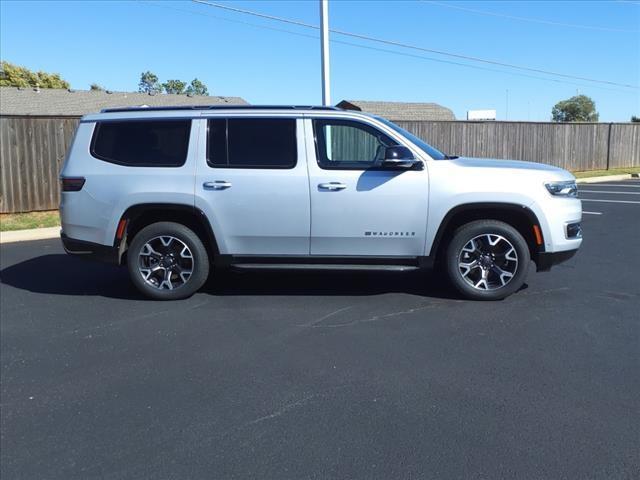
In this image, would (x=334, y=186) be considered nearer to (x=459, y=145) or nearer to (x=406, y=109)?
(x=459, y=145)

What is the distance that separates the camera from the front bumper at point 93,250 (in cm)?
627

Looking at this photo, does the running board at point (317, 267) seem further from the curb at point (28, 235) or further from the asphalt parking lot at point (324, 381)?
the curb at point (28, 235)

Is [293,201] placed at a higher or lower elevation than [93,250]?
higher

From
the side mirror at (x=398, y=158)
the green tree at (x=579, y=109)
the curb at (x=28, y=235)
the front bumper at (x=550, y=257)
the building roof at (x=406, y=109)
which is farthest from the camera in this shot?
the green tree at (x=579, y=109)

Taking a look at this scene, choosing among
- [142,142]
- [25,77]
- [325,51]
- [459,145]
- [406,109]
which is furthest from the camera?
[25,77]

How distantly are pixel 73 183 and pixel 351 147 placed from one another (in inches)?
119

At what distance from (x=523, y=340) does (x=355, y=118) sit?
2.79 meters

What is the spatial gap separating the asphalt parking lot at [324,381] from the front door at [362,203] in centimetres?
62

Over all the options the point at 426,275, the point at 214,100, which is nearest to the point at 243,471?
the point at 426,275

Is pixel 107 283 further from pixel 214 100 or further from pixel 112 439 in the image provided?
pixel 214 100

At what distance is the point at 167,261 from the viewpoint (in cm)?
632

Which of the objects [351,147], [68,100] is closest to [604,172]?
[351,147]

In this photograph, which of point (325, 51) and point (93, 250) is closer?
point (93, 250)

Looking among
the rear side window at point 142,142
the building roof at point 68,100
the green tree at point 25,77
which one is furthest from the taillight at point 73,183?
the green tree at point 25,77
